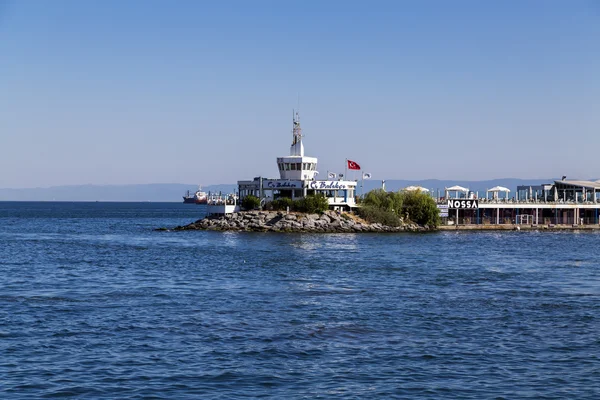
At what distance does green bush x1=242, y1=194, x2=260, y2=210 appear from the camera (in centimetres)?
10988

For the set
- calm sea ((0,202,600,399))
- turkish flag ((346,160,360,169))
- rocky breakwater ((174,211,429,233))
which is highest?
turkish flag ((346,160,360,169))

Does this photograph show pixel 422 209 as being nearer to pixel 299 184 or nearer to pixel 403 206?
pixel 403 206

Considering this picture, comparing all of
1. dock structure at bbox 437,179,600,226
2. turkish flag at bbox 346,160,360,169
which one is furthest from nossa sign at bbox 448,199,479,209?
turkish flag at bbox 346,160,360,169

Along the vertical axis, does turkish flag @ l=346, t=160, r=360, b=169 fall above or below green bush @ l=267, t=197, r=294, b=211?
above

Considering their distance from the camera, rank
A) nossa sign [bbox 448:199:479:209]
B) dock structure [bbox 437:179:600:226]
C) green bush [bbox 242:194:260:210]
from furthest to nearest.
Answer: dock structure [bbox 437:179:600:226], nossa sign [bbox 448:199:479:209], green bush [bbox 242:194:260:210]

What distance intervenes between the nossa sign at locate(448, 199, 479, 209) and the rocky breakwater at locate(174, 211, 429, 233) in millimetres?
13193

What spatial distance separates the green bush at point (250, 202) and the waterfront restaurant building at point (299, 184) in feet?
4.30

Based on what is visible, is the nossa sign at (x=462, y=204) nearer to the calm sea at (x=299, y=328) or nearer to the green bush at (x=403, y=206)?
the green bush at (x=403, y=206)

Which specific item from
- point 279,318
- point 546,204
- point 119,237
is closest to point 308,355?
point 279,318

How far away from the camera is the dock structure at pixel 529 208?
120 m

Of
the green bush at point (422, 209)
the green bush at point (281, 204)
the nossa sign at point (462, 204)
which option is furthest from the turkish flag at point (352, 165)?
the nossa sign at point (462, 204)

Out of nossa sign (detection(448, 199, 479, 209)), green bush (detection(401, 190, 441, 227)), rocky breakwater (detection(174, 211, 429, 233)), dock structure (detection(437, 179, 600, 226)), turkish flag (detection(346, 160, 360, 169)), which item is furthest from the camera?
dock structure (detection(437, 179, 600, 226))

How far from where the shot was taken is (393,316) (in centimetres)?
3628

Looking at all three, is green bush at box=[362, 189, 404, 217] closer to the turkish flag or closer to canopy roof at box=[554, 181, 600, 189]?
the turkish flag
